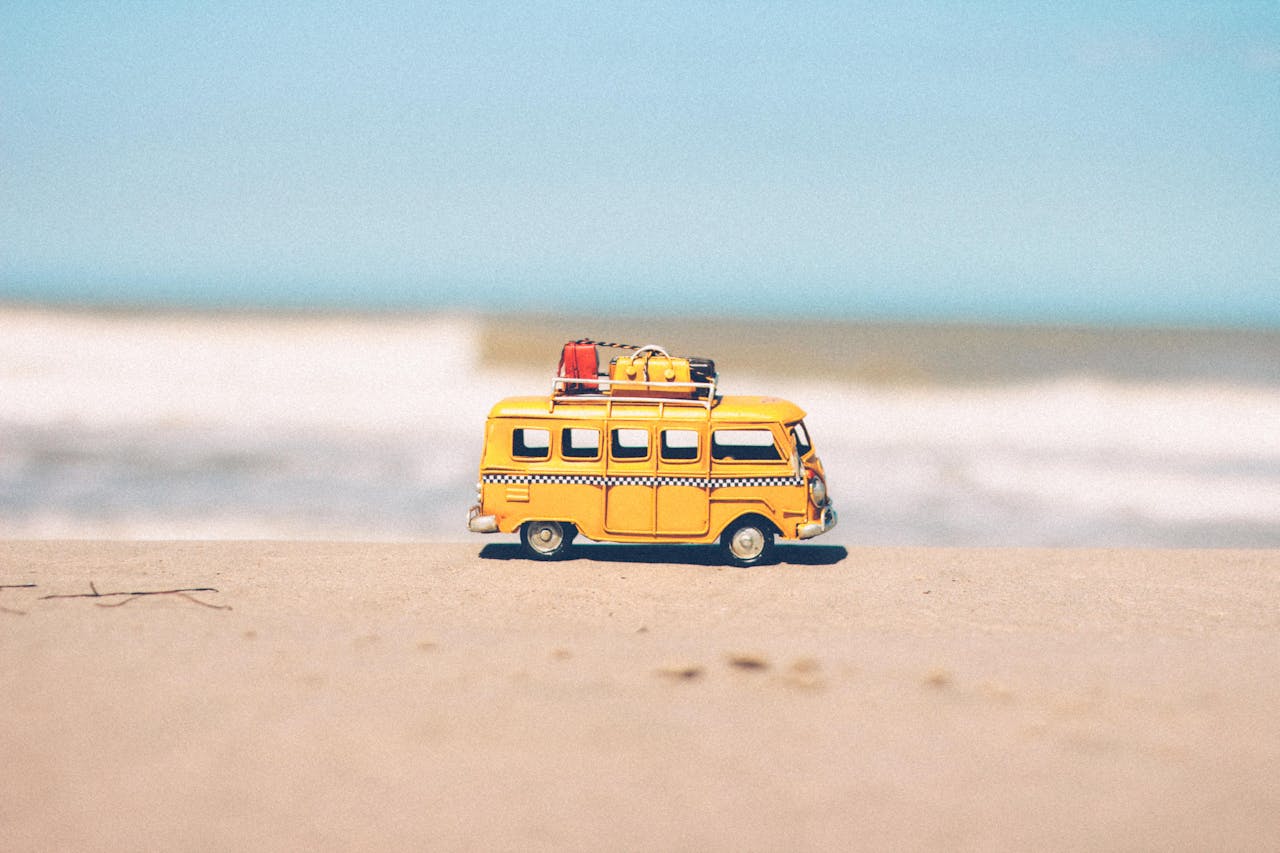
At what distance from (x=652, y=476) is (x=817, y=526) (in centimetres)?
172

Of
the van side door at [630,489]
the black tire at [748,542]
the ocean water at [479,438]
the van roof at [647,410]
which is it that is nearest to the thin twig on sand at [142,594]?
the van roof at [647,410]

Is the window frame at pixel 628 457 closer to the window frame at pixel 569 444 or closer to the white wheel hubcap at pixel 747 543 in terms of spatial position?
the window frame at pixel 569 444

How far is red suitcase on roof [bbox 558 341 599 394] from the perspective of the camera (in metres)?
12.2

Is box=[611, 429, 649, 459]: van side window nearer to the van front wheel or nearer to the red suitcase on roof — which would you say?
the red suitcase on roof

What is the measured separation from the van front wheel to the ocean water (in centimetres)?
219

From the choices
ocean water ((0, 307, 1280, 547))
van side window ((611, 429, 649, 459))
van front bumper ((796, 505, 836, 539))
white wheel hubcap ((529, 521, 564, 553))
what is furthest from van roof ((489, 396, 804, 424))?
ocean water ((0, 307, 1280, 547))

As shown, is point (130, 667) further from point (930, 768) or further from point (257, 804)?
point (930, 768)

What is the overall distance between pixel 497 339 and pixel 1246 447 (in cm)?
3464

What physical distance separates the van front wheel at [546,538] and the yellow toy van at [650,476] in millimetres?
10

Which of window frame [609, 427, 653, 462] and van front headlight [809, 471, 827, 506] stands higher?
window frame [609, 427, 653, 462]

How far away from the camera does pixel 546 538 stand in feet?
38.7

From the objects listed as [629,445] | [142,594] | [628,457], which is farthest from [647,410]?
[142,594]

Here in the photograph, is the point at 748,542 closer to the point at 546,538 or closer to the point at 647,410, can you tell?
the point at 647,410

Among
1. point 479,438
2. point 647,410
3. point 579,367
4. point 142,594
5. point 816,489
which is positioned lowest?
point 142,594
